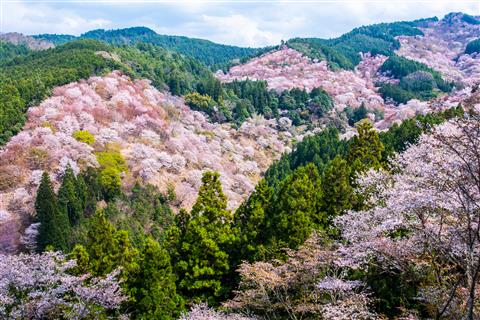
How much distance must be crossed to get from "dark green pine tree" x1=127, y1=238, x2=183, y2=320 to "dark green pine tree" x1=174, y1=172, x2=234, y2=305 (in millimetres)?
1269

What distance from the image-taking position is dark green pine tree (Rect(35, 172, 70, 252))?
35812mm

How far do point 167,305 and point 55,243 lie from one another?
53.9ft

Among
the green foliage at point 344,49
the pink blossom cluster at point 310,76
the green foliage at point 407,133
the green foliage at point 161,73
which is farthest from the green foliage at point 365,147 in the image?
the green foliage at point 344,49

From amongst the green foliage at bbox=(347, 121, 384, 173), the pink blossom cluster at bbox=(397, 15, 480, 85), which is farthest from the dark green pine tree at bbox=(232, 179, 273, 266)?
the pink blossom cluster at bbox=(397, 15, 480, 85)

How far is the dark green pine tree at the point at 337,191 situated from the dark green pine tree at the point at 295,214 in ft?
1.81

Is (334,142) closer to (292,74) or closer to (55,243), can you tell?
(55,243)

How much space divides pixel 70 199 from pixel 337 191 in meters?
25.5

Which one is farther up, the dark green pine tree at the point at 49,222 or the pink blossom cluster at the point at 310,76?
the pink blossom cluster at the point at 310,76

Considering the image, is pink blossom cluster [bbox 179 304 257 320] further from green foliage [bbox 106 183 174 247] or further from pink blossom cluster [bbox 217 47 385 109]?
pink blossom cluster [bbox 217 47 385 109]

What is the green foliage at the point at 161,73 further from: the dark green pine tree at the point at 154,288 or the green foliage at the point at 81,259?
the dark green pine tree at the point at 154,288

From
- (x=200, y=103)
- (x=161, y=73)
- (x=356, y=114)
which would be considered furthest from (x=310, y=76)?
(x=200, y=103)

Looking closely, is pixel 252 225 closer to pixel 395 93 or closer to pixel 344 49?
pixel 395 93

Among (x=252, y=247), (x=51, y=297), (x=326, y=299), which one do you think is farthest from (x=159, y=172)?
(x=326, y=299)

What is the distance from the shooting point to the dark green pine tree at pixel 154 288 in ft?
76.1
